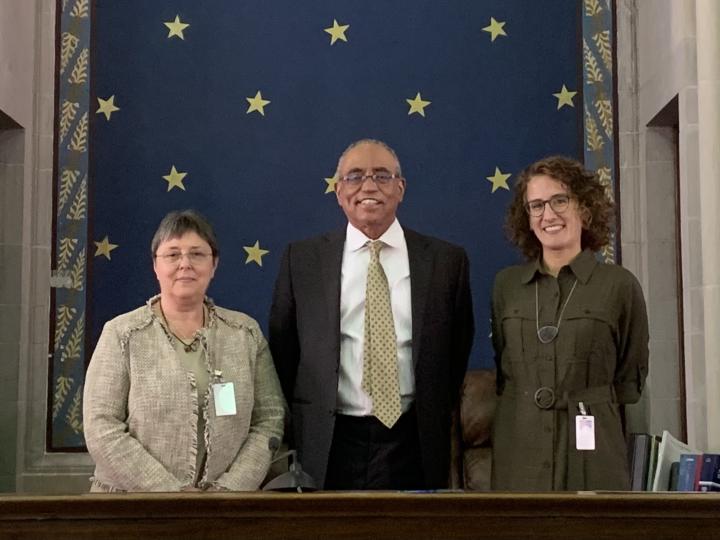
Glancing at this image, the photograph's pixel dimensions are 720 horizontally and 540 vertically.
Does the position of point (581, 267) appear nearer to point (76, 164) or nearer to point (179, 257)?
point (179, 257)

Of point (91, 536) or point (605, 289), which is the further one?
point (605, 289)

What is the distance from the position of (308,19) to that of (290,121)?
47 cm

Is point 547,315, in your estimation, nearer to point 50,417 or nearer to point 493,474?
point 493,474

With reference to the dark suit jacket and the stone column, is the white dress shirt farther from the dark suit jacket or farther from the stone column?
the stone column

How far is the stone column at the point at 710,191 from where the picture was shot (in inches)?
151

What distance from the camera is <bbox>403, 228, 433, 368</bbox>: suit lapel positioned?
333cm

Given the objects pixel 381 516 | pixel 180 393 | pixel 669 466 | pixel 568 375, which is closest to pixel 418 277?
pixel 568 375

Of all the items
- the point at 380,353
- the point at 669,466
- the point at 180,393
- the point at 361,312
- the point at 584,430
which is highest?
the point at 361,312

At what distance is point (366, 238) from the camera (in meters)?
3.42

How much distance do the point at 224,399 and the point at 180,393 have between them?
0.13 m

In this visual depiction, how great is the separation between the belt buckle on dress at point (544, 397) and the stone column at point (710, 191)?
3.32 ft

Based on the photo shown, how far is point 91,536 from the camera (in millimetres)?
2076

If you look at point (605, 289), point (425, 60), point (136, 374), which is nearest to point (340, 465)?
point (136, 374)

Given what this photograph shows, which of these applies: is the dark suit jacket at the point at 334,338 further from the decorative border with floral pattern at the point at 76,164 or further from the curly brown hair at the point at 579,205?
the decorative border with floral pattern at the point at 76,164
